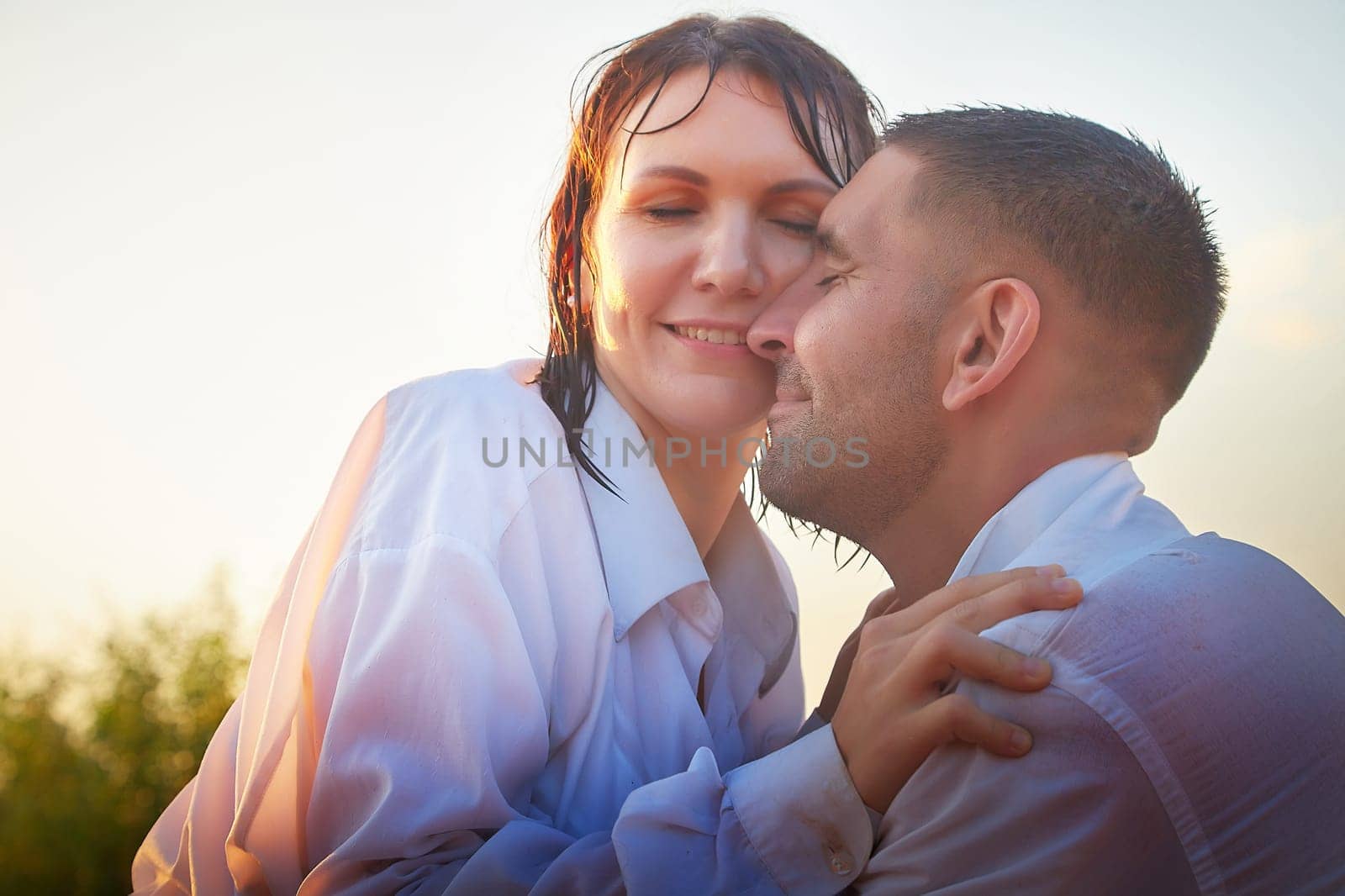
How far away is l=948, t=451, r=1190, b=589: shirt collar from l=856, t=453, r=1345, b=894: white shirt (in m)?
0.13

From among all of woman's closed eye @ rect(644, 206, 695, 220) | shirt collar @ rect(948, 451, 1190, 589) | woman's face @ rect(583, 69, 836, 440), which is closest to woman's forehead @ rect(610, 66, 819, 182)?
woman's face @ rect(583, 69, 836, 440)

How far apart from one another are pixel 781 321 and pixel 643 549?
0.75 m

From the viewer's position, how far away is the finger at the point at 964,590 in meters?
1.88

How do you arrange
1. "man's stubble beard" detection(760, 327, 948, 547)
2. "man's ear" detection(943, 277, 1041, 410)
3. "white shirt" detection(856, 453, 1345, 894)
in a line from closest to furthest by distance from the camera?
"white shirt" detection(856, 453, 1345, 894)
"man's ear" detection(943, 277, 1041, 410)
"man's stubble beard" detection(760, 327, 948, 547)

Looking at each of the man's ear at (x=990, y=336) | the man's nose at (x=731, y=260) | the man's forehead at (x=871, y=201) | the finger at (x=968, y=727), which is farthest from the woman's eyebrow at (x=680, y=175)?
the finger at (x=968, y=727)

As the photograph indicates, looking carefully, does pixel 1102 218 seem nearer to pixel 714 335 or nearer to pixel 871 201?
pixel 871 201

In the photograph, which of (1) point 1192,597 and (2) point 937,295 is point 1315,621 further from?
(2) point 937,295

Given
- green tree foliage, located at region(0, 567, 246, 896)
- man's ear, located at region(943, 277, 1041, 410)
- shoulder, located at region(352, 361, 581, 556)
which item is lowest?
green tree foliage, located at region(0, 567, 246, 896)

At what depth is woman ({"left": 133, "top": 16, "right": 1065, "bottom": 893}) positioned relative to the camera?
2180 millimetres

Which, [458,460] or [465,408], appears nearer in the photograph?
[458,460]

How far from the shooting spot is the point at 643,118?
3.08 meters

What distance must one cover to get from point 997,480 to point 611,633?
105 cm

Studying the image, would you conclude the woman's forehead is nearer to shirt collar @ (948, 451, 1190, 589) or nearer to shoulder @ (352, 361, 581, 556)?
shoulder @ (352, 361, 581, 556)

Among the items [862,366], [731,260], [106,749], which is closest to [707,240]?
[731,260]
